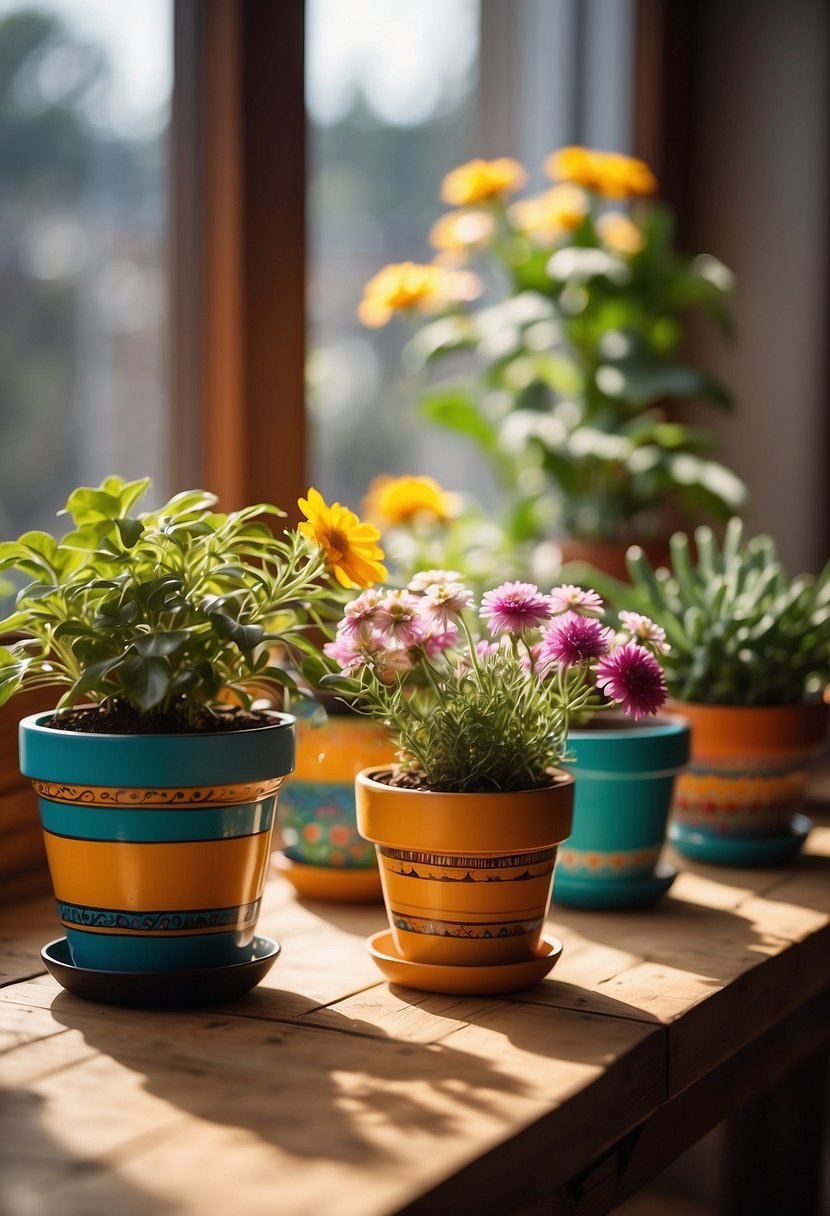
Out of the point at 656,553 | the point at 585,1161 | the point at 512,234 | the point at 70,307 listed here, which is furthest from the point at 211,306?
the point at 585,1161

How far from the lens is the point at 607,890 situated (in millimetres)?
1205

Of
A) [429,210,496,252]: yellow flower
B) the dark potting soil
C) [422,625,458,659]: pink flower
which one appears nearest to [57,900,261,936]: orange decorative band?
the dark potting soil

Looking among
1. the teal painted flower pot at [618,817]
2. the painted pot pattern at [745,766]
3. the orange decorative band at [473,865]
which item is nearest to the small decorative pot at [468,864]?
the orange decorative band at [473,865]

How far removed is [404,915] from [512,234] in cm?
133

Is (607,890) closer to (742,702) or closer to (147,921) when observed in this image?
(742,702)

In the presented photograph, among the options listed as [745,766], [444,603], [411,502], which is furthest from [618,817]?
[411,502]

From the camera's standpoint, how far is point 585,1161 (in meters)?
0.80

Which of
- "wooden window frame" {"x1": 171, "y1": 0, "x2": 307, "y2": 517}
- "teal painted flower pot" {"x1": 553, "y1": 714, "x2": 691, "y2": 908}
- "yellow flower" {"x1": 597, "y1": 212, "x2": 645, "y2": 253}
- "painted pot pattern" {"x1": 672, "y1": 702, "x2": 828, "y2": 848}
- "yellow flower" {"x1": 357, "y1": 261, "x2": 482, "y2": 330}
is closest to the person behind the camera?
"teal painted flower pot" {"x1": 553, "y1": 714, "x2": 691, "y2": 908}

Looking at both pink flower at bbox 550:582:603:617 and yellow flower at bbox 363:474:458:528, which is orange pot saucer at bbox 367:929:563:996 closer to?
pink flower at bbox 550:582:603:617

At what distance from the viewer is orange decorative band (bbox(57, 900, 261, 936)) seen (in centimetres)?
91

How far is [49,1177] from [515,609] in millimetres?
470

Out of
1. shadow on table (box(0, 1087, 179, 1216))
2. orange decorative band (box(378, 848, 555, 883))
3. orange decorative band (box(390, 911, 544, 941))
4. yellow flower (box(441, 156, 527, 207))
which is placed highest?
yellow flower (box(441, 156, 527, 207))

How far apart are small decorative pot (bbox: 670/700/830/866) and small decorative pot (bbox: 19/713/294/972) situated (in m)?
0.56

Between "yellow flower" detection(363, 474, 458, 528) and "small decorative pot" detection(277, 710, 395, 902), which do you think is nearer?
"small decorative pot" detection(277, 710, 395, 902)
